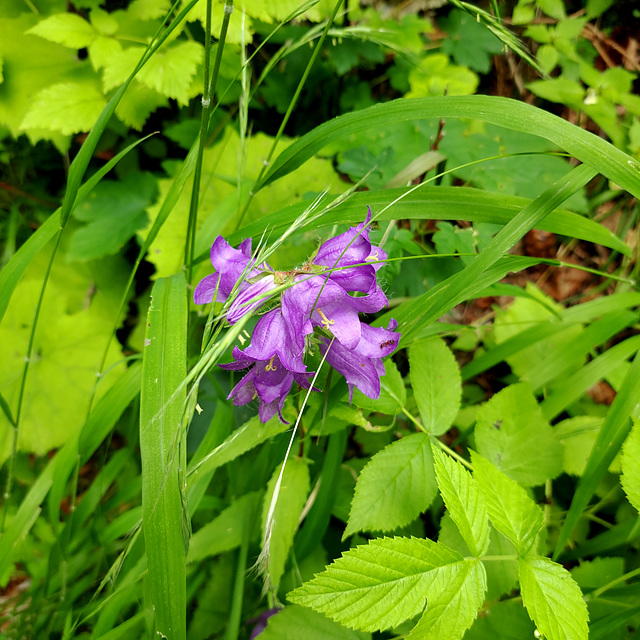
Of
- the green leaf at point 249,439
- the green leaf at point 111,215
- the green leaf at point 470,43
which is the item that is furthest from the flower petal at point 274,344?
the green leaf at point 470,43

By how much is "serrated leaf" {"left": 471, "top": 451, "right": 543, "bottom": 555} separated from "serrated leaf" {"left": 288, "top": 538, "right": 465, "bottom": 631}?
0.41 ft

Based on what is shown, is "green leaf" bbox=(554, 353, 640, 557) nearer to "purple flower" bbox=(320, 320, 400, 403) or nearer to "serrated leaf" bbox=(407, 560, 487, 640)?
"serrated leaf" bbox=(407, 560, 487, 640)

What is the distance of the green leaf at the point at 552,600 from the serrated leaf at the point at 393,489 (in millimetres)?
254

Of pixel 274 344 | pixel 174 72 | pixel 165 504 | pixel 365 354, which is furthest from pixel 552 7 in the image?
pixel 165 504

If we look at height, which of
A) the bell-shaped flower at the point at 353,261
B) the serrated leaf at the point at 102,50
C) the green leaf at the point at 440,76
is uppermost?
the serrated leaf at the point at 102,50

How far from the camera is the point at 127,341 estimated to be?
198 centimetres

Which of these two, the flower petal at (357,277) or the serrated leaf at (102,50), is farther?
the serrated leaf at (102,50)

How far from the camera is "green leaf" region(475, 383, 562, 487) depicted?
117cm

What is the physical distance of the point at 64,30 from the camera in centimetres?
164

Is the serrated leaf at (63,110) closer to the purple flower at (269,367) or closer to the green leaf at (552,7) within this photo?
the purple flower at (269,367)

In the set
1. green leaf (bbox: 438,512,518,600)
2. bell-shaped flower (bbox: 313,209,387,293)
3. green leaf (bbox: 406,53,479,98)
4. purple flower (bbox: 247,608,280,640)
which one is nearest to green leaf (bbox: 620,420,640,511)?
green leaf (bbox: 438,512,518,600)

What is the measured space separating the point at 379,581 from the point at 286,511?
33 centimetres

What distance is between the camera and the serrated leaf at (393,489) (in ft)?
3.37

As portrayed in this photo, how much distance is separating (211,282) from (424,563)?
2.27 feet
